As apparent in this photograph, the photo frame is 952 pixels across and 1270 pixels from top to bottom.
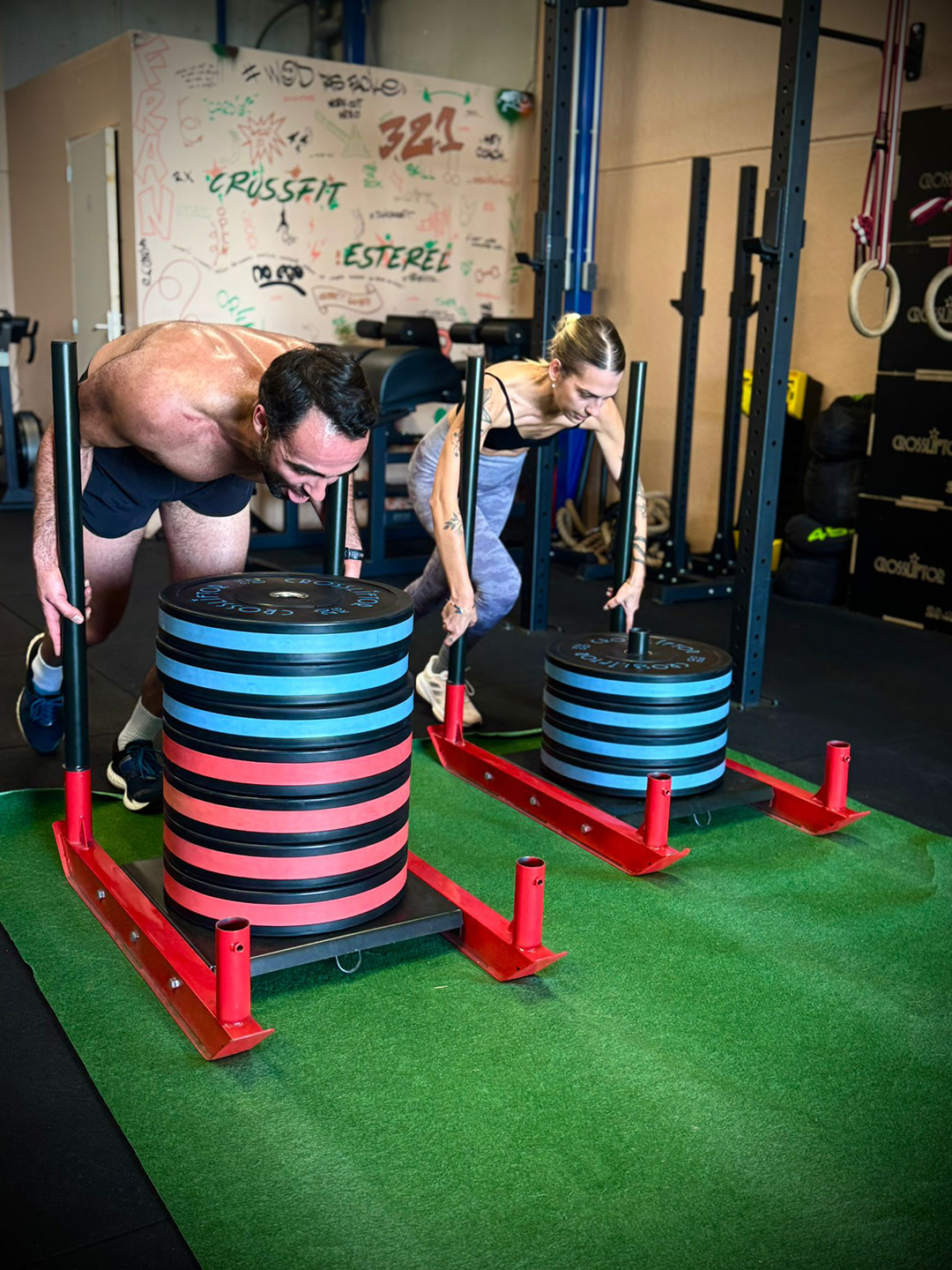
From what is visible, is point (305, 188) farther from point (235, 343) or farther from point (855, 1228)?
point (855, 1228)

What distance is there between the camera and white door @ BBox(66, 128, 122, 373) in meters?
6.48

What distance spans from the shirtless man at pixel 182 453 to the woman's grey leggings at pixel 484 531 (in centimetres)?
85

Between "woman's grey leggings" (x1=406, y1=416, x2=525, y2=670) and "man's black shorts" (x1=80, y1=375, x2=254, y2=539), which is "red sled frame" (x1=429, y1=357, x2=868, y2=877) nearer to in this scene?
"woman's grey leggings" (x1=406, y1=416, x2=525, y2=670)

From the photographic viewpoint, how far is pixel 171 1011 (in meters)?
1.98

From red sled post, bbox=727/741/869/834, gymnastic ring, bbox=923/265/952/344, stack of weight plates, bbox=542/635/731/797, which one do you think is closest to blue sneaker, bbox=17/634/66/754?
stack of weight plates, bbox=542/635/731/797

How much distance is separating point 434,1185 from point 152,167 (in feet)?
19.4

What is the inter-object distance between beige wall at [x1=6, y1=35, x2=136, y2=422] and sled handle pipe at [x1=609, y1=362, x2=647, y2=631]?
414 cm

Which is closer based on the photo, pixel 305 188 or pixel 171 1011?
pixel 171 1011

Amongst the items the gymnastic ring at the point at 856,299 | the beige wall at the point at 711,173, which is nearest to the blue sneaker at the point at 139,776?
the gymnastic ring at the point at 856,299

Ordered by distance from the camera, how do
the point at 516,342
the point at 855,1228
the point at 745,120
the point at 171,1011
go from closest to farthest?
1. the point at 855,1228
2. the point at 171,1011
3. the point at 516,342
4. the point at 745,120

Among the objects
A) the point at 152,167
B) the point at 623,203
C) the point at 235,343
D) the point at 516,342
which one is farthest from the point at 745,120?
the point at 235,343

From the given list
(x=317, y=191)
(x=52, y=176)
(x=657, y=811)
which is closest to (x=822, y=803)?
(x=657, y=811)

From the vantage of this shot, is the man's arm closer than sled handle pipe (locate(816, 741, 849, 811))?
Yes

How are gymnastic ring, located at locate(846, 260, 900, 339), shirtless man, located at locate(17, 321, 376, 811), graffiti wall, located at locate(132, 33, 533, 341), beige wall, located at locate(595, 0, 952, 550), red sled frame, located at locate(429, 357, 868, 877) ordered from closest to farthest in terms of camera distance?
shirtless man, located at locate(17, 321, 376, 811)
red sled frame, located at locate(429, 357, 868, 877)
gymnastic ring, located at locate(846, 260, 900, 339)
beige wall, located at locate(595, 0, 952, 550)
graffiti wall, located at locate(132, 33, 533, 341)
